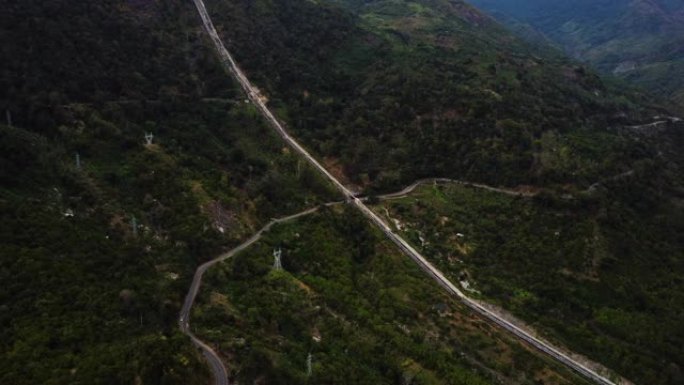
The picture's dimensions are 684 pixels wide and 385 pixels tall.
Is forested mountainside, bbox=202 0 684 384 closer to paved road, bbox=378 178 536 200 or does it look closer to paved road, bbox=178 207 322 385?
paved road, bbox=378 178 536 200

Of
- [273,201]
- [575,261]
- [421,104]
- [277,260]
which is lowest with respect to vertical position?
[273,201]

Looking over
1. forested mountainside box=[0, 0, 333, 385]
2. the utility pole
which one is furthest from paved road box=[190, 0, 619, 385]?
the utility pole

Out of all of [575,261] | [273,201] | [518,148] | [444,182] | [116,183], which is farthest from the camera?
[518,148]

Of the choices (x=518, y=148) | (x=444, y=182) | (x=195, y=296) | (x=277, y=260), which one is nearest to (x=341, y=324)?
(x=277, y=260)

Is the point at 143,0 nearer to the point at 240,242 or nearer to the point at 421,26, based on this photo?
the point at 240,242

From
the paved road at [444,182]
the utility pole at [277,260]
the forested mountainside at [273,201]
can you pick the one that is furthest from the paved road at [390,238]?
the paved road at [444,182]

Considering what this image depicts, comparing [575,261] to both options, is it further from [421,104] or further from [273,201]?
[421,104]

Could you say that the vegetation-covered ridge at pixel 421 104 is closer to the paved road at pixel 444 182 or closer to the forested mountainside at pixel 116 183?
the paved road at pixel 444 182
